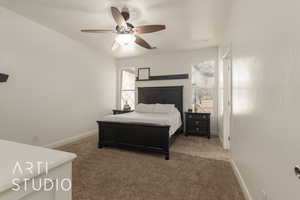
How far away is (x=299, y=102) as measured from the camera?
0.79m

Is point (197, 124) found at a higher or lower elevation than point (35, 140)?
higher

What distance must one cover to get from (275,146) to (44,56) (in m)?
4.00

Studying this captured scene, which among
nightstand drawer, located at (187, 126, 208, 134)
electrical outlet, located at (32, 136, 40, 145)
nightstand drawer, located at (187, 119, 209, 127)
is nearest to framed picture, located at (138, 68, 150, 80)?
nightstand drawer, located at (187, 119, 209, 127)

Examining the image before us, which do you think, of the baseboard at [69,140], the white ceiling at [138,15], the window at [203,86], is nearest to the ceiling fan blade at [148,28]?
the white ceiling at [138,15]

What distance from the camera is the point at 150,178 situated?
2047 mm

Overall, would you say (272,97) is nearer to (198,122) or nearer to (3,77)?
(198,122)

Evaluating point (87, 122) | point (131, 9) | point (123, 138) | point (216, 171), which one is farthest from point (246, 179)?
Answer: point (87, 122)

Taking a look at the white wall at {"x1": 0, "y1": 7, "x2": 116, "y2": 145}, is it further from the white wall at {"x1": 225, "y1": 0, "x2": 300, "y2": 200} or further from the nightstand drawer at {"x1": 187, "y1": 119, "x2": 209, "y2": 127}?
the white wall at {"x1": 225, "y1": 0, "x2": 300, "y2": 200}

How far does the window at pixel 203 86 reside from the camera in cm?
439

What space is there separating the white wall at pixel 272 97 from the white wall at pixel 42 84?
3.69 meters

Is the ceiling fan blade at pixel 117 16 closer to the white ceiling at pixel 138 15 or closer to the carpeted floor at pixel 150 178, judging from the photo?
the white ceiling at pixel 138 15

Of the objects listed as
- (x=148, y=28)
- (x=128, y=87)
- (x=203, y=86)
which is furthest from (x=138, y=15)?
(x=128, y=87)

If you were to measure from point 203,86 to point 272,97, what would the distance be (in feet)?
11.6

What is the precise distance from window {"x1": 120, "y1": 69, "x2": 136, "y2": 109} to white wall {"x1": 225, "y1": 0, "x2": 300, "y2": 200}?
417 centimetres
